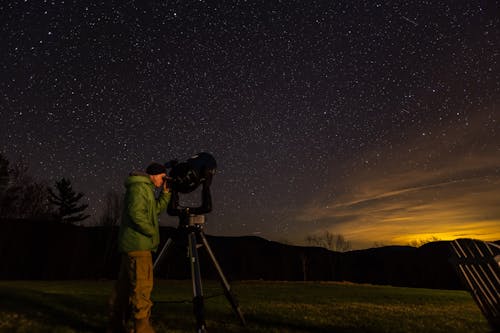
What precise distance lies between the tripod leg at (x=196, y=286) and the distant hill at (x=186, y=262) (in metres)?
18.9

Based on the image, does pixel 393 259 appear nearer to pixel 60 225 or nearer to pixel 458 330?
pixel 60 225

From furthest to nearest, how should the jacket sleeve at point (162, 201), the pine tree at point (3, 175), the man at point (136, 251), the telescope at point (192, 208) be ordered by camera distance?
the pine tree at point (3, 175), the jacket sleeve at point (162, 201), the telescope at point (192, 208), the man at point (136, 251)

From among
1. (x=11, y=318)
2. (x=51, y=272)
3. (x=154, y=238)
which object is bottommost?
(x=11, y=318)

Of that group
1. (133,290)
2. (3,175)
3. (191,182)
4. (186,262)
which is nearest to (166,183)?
(191,182)

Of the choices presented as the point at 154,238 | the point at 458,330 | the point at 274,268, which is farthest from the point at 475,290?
the point at 274,268

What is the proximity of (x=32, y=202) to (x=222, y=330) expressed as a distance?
45.7 meters

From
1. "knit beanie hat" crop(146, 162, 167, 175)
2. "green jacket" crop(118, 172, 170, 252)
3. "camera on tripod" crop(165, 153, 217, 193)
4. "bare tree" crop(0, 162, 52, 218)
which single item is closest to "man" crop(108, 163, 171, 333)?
"green jacket" crop(118, 172, 170, 252)

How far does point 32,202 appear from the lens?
144 feet

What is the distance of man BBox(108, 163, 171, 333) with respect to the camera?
14.2ft

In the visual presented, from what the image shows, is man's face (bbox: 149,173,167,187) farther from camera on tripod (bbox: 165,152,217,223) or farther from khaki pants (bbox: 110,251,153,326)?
khaki pants (bbox: 110,251,153,326)

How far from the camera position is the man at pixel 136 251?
4.33m

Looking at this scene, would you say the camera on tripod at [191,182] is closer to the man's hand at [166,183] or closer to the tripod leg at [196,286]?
the man's hand at [166,183]

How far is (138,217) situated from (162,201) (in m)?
0.58

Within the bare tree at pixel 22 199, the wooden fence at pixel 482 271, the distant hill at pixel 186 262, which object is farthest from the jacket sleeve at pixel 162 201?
the bare tree at pixel 22 199
